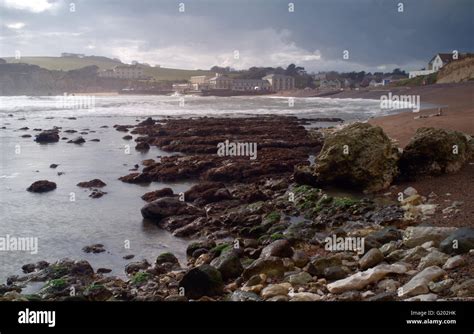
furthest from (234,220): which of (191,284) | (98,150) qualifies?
(98,150)

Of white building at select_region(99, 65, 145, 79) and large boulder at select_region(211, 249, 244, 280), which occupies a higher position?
white building at select_region(99, 65, 145, 79)

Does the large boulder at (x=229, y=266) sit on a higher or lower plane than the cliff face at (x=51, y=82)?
lower

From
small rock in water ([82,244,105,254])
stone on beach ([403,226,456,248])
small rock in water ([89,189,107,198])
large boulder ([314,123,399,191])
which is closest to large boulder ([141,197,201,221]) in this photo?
small rock in water ([82,244,105,254])

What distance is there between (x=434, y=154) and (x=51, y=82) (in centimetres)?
12574

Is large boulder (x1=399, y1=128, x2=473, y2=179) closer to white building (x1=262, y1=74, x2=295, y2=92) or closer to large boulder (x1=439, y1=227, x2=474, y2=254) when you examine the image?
large boulder (x1=439, y1=227, x2=474, y2=254)

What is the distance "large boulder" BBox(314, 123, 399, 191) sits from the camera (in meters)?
13.4

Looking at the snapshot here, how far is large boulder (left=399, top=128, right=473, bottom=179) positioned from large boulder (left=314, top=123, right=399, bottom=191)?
1.21 ft

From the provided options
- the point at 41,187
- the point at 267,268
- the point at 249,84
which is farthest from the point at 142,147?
the point at 249,84

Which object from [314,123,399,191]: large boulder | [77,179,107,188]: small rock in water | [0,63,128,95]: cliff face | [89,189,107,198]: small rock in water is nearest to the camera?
[314,123,399,191]: large boulder

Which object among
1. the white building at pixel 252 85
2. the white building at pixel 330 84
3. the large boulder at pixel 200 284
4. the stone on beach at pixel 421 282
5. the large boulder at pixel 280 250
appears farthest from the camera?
the white building at pixel 330 84

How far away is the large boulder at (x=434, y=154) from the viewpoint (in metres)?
13.0

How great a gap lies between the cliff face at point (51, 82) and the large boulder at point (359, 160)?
84.5m

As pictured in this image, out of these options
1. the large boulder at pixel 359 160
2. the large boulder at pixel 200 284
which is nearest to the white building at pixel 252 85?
the large boulder at pixel 359 160

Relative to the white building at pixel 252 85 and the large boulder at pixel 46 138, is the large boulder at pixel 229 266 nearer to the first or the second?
the large boulder at pixel 46 138
